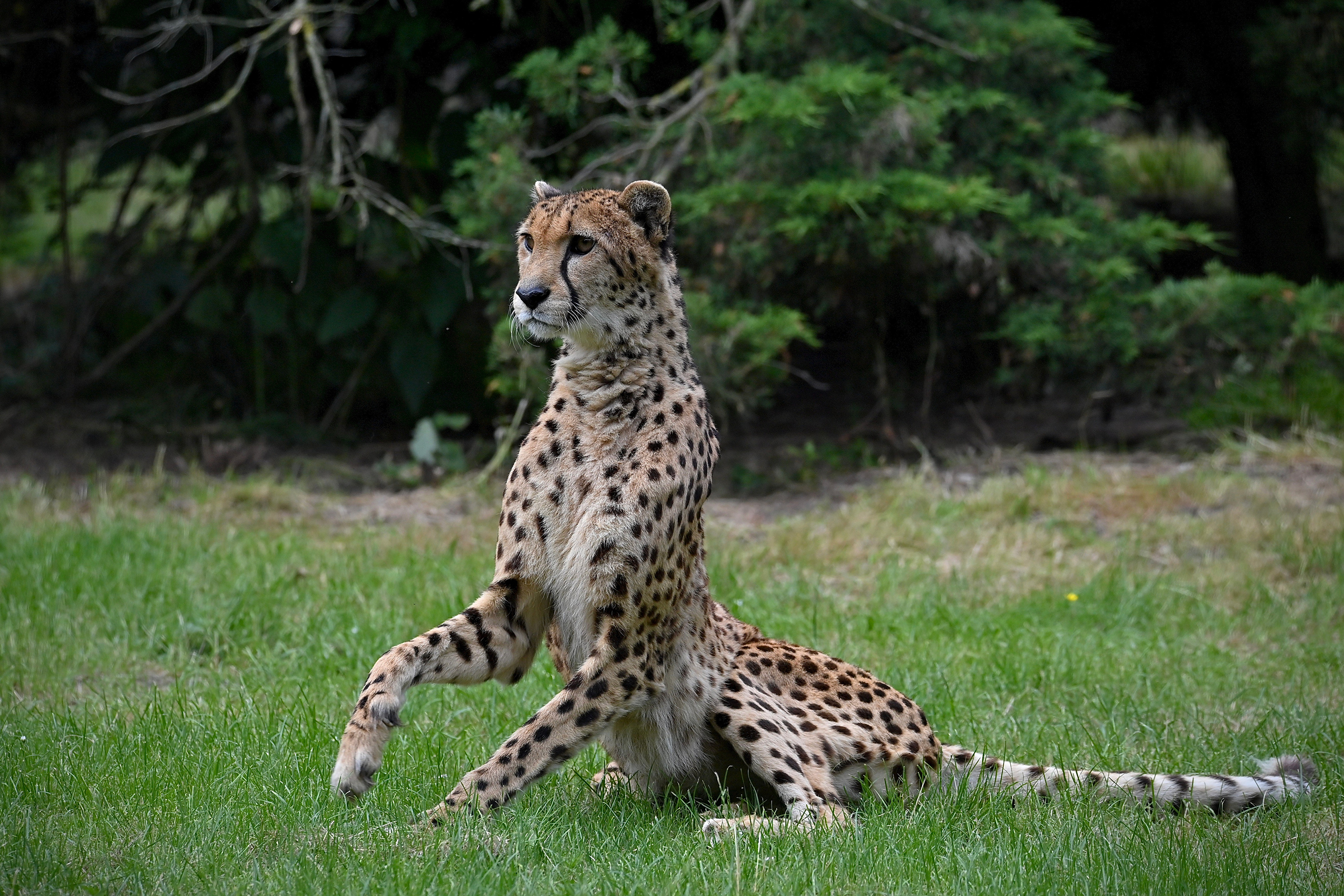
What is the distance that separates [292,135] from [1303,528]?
6.74m

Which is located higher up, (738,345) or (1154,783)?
(738,345)

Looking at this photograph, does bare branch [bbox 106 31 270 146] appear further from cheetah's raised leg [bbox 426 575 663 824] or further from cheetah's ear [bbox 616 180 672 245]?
cheetah's raised leg [bbox 426 575 663 824]

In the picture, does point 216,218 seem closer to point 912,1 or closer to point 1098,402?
point 912,1

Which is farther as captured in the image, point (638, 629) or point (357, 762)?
point (638, 629)

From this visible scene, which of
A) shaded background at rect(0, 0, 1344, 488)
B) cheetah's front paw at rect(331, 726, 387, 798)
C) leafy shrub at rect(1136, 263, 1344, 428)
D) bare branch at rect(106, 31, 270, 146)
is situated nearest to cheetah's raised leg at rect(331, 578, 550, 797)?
cheetah's front paw at rect(331, 726, 387, 798)

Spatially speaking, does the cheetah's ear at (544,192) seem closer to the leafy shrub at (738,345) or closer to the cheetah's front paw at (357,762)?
the cheetah's front paw at (357,762)

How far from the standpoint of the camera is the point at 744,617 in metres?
6.32

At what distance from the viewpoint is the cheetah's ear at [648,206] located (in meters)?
4.09

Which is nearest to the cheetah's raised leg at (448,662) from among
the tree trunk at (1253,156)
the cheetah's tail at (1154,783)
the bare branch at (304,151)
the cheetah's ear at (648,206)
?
the cheetah's ear at (648,206)

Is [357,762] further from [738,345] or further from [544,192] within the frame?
[738,345]

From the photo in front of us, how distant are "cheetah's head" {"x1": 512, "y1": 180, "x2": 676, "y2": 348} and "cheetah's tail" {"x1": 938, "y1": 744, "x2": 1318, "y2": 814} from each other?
1631 millimetres

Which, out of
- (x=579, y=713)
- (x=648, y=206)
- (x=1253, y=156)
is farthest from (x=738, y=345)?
(x=1253, y=156)

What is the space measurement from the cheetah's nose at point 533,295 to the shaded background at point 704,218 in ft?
12.4

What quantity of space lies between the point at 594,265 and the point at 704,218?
4.16 m
